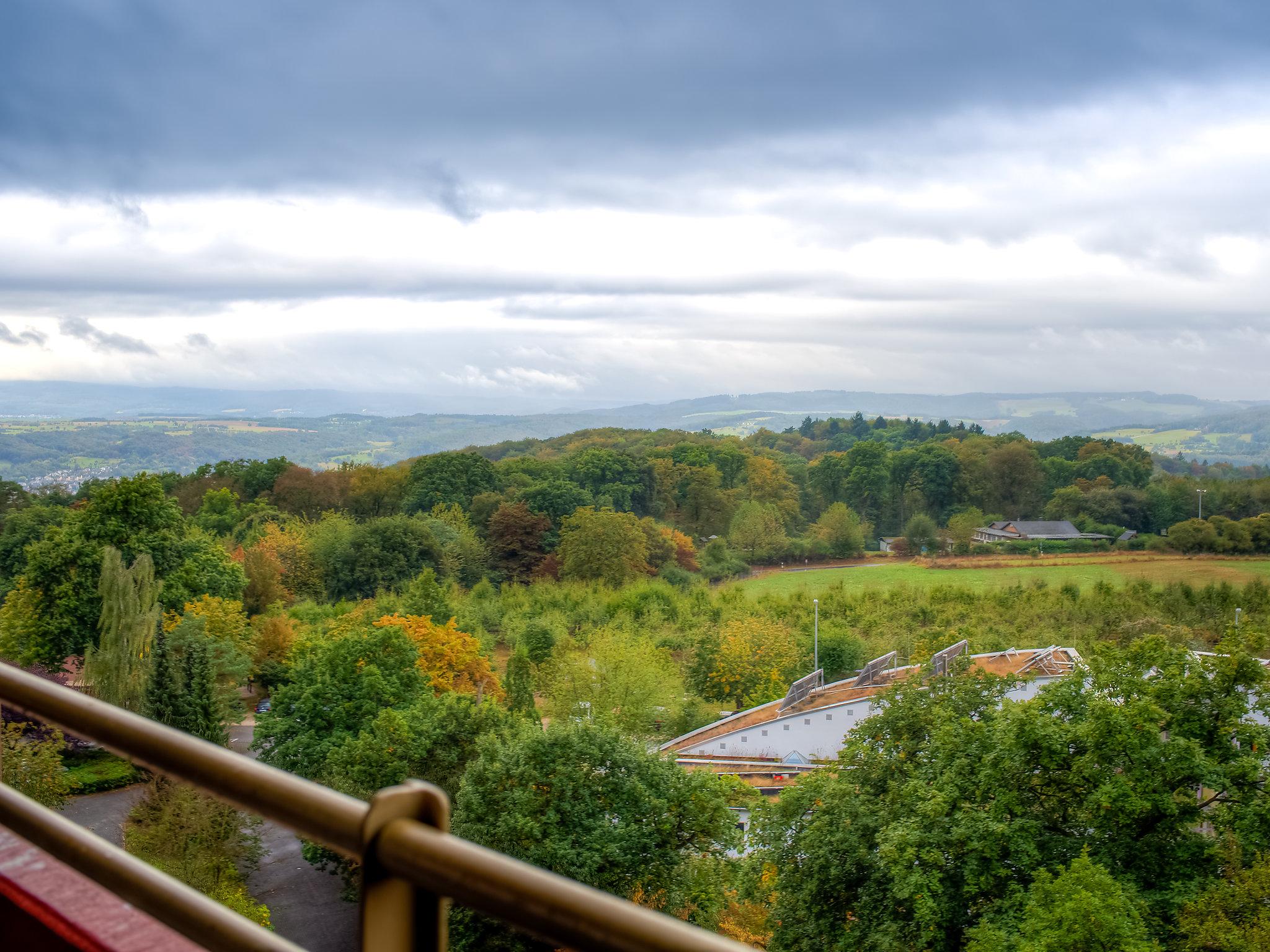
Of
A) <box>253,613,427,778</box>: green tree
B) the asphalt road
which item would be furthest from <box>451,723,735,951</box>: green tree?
<box>253,613,427,778</box>: green tree

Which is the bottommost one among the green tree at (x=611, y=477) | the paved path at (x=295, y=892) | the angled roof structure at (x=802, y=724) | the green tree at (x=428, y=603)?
the paved path at (x=295, y=892)

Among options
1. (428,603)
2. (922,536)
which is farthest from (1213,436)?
(428,603)

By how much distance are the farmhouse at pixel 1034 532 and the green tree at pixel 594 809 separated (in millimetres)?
41949

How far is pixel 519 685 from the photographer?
18.3m

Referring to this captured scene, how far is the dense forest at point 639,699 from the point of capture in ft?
32.5

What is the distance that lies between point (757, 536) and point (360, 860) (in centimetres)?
4761

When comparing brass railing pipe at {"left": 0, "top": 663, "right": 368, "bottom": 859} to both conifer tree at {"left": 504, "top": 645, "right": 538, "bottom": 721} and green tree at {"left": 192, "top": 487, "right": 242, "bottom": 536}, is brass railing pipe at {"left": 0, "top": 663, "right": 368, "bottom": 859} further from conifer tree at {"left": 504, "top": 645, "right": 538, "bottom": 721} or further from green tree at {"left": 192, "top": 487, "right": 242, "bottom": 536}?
green tree at {"left": 192, "top": 487, "right": 242, "bottom": 536}

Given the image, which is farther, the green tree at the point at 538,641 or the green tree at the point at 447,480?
the green tree at the point at 447,480

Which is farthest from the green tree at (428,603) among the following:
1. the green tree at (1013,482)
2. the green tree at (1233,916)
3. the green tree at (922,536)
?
the green tree at (1013,482)

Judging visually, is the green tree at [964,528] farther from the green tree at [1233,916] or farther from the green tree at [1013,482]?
the green tree at [1233,916]

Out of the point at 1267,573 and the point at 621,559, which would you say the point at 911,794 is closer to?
the point at 621,559

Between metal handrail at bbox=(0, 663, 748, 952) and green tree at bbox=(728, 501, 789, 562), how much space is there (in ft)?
153

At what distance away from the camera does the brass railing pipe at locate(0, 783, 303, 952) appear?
87cm

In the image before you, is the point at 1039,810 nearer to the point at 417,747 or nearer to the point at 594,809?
the point at 594,809
